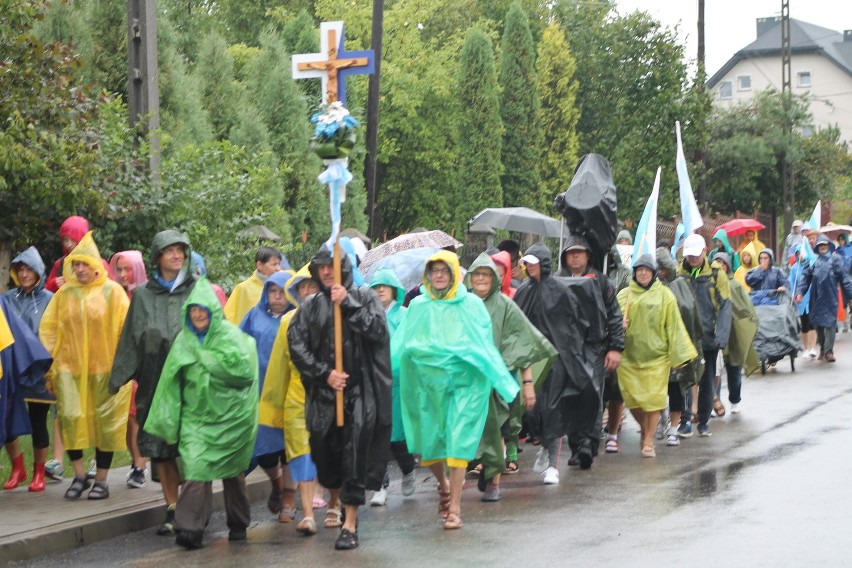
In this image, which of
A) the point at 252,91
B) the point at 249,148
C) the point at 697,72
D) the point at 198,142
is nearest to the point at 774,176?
the point at 697,72

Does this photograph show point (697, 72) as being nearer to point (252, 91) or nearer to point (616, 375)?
point (252, 91)

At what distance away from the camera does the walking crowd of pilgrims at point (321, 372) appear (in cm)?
893

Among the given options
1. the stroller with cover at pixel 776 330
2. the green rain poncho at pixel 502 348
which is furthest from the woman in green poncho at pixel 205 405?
the stroller with cover at pixel 776 330

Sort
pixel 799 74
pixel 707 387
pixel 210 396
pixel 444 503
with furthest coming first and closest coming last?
pixel 799 74, pixel 707 387, pixel 444 503, pixel 210 396

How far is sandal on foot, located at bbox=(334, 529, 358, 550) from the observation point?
8.62 m

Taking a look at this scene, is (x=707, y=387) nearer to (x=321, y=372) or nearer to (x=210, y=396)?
(x=321, y=372)

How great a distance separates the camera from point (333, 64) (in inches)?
367

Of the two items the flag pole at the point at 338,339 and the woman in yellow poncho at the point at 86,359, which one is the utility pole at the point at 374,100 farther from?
the flag pole at the point at 338,339

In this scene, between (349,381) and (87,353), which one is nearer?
(349,381)

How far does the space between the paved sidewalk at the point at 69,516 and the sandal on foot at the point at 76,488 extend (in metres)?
0.06

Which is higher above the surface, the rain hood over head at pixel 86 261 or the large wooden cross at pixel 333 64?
the large wooden cross at pixel 333 64

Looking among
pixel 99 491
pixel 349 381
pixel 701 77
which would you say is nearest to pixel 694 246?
pixel 349 381

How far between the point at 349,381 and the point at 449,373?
876 mm

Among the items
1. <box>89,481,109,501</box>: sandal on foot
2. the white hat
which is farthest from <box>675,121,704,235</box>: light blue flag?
<box>89,481,109,501</box>: sandal on foot
